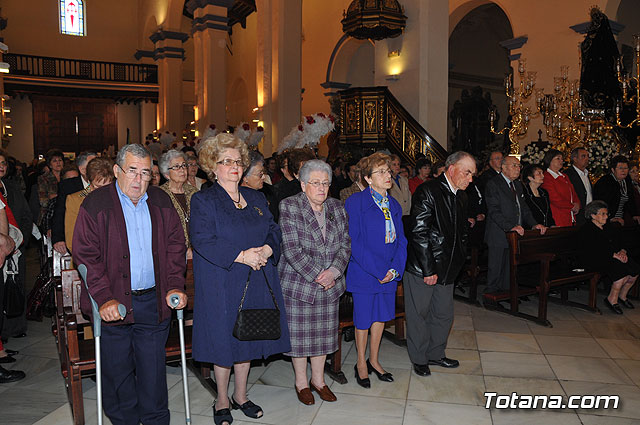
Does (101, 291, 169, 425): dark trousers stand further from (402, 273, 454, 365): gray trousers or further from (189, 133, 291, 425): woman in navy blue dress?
(402, 273, 454, 365): gray trousers

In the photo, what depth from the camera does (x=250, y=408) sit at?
11.9 ft

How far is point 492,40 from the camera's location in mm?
22375

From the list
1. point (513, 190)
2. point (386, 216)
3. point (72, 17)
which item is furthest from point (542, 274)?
point (72, 17)

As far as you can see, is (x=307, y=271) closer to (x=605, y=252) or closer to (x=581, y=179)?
(x=605, y=252)

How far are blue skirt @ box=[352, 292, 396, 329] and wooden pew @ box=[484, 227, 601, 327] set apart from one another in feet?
7.85

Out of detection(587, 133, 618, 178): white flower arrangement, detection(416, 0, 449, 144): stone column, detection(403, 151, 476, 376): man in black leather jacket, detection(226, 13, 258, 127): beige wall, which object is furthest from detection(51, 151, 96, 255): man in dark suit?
detection(226, 13, 258, 127): beige wall

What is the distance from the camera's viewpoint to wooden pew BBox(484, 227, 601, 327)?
579cm

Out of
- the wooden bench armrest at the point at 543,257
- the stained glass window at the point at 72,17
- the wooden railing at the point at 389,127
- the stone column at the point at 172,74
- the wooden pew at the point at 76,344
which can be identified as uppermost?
the stained glass window at the point at 72,17

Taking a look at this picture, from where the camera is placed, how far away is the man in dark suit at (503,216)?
6.25 metres

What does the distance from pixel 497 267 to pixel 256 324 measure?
13.1ft

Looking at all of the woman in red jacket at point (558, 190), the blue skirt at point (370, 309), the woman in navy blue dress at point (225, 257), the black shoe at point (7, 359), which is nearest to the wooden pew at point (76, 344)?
the woman in navy blue dress at point (225, 257)

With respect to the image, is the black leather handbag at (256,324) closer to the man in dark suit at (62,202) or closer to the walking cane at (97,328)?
the walking cane at (97,328)

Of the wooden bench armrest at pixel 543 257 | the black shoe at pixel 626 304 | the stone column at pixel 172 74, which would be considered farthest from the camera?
the stone column at pixel 172 74

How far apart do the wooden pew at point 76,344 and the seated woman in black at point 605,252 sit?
4.51 metres
